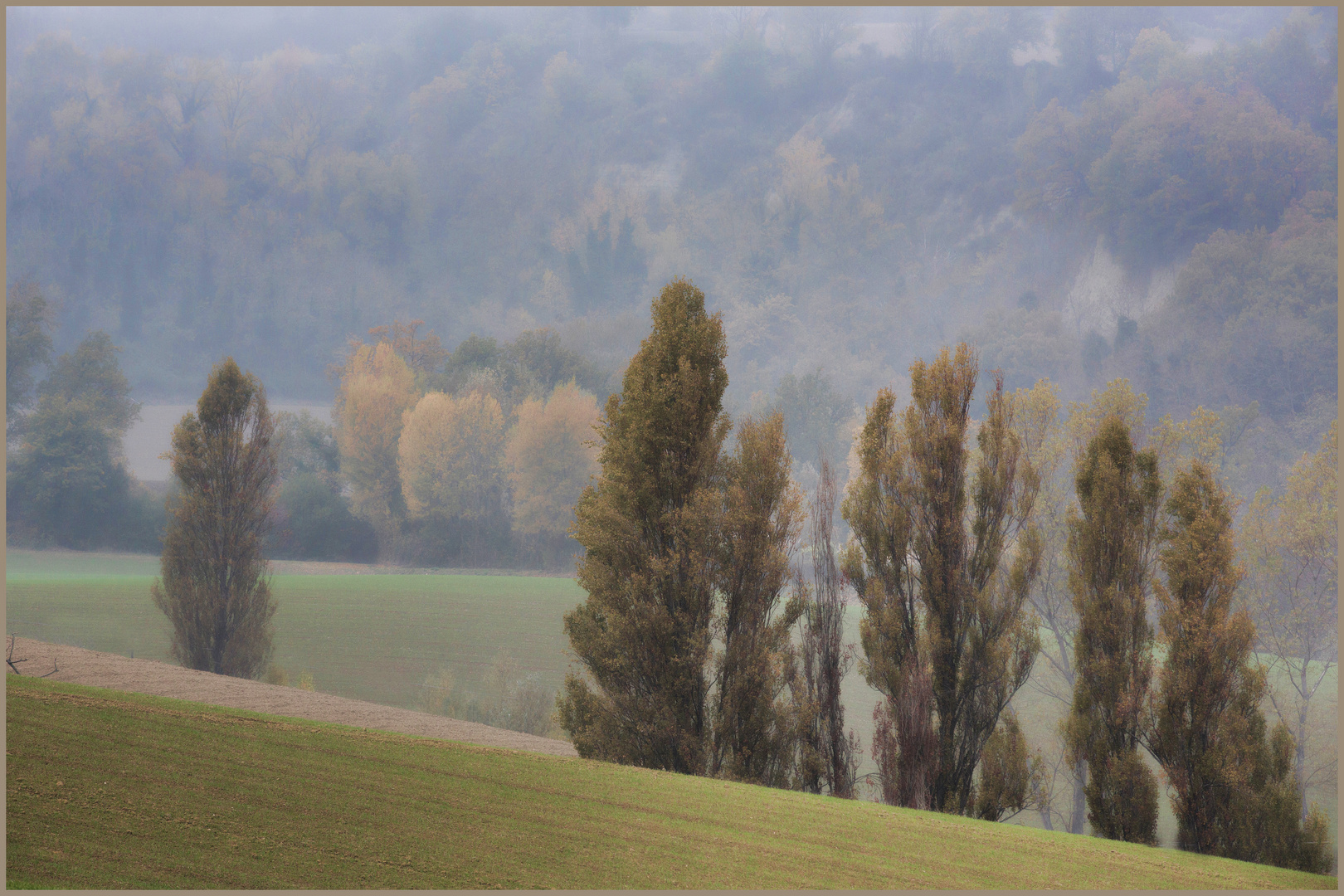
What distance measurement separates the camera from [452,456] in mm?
50844

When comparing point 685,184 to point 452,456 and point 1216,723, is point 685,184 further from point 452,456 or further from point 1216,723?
point 1216,723

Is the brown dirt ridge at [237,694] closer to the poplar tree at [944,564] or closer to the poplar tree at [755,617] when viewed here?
the poplar tree at [755,617]

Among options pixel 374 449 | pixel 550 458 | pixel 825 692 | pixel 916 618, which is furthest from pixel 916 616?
pixel 374 449

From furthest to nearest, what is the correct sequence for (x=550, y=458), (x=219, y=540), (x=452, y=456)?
1. (x=452, y=456)
2. (x=550, y=458)
3. (x=219, y=540)

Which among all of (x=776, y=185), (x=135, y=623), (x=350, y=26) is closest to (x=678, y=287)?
(x=135, y=623)

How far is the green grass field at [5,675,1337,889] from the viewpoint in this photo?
549 centimetres

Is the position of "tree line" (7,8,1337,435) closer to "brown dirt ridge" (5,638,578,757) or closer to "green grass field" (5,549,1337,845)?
"green grass field" (5,549,1337,845)

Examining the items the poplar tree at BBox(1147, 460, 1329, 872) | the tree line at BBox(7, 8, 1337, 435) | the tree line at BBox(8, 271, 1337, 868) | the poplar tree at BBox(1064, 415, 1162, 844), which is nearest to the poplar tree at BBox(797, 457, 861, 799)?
the tree line at BBox(8, 271, 1337, 868)

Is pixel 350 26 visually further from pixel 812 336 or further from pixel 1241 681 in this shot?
pixel 1241 681

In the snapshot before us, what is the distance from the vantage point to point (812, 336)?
86250 mm

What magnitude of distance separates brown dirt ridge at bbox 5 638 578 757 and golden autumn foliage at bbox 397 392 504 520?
35.3 meters

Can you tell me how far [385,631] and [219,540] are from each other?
60.7 ft

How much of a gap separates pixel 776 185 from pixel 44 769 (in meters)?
98.6

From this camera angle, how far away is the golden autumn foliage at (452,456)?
49938 millimetres
